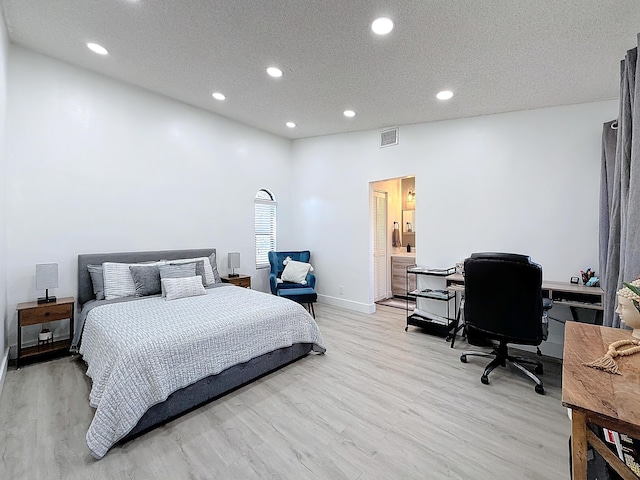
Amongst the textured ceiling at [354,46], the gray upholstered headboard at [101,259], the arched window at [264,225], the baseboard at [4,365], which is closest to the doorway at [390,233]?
the arched window at [264,225]

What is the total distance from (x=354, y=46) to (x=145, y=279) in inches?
134

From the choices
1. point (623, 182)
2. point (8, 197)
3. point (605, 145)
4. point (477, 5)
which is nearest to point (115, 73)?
point (8, 197)

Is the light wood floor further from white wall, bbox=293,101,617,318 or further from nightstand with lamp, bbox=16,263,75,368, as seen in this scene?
white wall, bbox=293,101,617,318

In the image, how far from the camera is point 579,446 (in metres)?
0.92

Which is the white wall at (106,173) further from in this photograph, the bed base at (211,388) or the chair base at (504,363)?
the chair base at (504,363)

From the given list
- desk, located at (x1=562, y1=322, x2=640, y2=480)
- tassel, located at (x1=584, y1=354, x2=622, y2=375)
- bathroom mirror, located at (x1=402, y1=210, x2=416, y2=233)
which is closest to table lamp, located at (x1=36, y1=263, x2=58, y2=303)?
desk, located at (x1=562, y1=322, x2=640, y2=480)

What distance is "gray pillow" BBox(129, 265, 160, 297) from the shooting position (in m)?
3.43

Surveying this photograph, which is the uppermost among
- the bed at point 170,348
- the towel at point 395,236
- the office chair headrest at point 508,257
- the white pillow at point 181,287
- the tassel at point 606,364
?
the towel at point 395,236

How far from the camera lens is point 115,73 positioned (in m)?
3.37

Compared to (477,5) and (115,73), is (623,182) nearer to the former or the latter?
(477,5)

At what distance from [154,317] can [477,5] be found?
3530 mm

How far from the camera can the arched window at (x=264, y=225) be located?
5312 mm

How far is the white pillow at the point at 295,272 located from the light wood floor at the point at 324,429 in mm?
1984

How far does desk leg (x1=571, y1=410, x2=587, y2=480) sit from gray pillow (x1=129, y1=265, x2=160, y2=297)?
3860 mm
